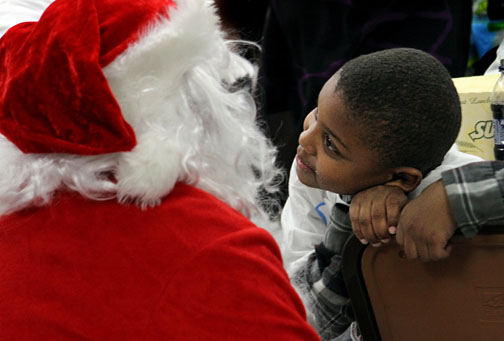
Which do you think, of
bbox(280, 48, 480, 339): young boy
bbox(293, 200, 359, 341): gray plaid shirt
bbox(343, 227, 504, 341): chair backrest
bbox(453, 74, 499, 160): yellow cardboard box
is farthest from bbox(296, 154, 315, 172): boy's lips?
bbox(453, 74, 499, 160): yellow cardboard box

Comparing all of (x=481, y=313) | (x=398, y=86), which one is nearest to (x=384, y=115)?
(x=398, y=86)

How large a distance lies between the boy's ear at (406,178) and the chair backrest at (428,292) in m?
0.12

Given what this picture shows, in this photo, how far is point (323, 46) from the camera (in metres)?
1.77

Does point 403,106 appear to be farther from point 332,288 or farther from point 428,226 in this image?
point 332,288

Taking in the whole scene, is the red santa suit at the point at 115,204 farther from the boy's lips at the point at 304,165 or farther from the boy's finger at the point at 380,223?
the boy's lips at the point at 304,165

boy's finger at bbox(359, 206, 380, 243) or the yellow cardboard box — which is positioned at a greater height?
boy's finger at bbox(359, 206, 380, 243)

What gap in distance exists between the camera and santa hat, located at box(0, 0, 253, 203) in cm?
75

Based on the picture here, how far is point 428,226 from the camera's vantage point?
0.86 m

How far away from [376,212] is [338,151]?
0.14 m

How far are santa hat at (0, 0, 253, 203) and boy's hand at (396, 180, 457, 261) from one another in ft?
1.28

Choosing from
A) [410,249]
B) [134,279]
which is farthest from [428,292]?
[134,279]

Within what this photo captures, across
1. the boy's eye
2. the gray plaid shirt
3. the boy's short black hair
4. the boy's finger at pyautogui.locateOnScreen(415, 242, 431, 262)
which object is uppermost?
the boy's short black hair

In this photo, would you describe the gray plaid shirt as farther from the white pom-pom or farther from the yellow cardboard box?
the yellow cardboard box

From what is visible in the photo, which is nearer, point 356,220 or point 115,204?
point 115,204
